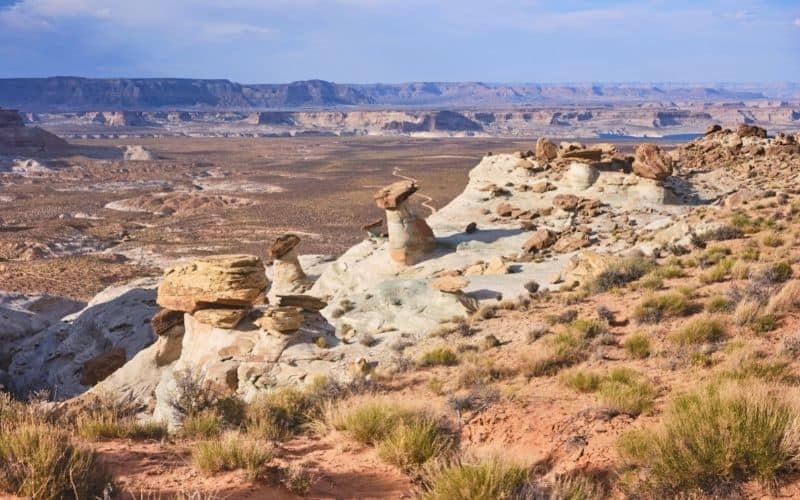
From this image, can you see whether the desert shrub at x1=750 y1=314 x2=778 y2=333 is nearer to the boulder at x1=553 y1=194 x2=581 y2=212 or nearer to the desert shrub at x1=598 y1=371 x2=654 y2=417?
the desert shrub at x1=598 y1=371 x2=654 y2=417

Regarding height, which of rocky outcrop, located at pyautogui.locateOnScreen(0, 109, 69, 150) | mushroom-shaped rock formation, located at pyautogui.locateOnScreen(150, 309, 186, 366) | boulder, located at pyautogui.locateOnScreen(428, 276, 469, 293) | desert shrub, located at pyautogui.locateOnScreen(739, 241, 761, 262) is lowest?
mushroom-shaped rock formation, located at pyautogui.locateOnScreen(150, 309, 186, 366)

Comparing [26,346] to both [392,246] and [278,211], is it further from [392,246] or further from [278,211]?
[278,211]

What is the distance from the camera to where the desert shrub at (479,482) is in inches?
172

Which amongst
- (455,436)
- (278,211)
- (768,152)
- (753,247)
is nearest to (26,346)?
(455,436)

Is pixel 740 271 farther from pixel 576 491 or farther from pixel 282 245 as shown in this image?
pixel 282 245

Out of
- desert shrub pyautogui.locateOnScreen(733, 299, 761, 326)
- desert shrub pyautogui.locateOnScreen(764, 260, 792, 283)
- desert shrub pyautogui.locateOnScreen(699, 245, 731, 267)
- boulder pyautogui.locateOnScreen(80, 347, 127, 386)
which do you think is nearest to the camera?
desert shrub pyautogui.locateOnScreen(733, 299, 761, 326)

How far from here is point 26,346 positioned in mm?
20578

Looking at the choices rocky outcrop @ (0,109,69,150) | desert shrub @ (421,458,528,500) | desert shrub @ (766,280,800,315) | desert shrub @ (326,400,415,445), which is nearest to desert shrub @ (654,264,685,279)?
desert shrub @ (766,280,800,315)

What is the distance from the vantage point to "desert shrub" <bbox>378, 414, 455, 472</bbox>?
561 centimetres

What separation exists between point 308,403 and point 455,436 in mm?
2288

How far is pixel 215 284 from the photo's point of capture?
14.1 metres

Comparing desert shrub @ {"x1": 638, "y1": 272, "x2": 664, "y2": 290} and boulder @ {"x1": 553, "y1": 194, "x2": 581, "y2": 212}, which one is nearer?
desert shrub @ {"x1": 638, "y1": 272, "x2": 664, "y2": 290}

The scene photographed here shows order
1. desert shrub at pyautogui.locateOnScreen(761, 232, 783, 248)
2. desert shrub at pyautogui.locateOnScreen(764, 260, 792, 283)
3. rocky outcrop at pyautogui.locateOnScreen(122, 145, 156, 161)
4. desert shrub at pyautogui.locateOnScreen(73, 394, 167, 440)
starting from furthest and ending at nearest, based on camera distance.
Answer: rocky outcrop at pyautogui.locateOnScreen(122, 145, 156, 161) → desert shrub at pyautogui.locateOnScreen(761, 232, 783, 248) → desert shrub at pyautogui.locateOnScreen(764, 260, 792, 283) → desert shrub at pyautogui.locateOnScreen(73, 394, 167, 440)

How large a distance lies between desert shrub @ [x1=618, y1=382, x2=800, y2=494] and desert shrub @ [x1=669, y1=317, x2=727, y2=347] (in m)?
4.08
